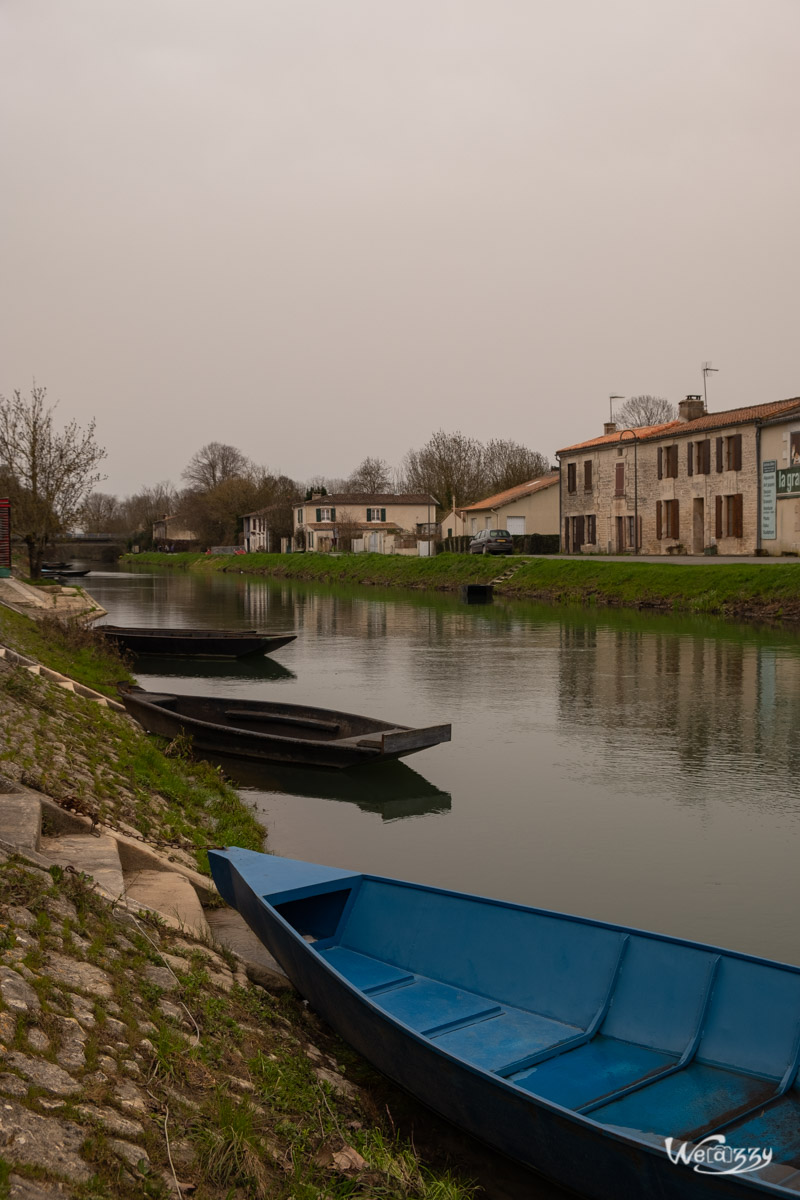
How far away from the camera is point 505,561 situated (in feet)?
173

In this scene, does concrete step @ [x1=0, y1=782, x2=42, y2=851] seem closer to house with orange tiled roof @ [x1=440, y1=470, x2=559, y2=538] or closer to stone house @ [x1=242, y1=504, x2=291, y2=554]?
house with orange tiled roof @ [x1=440, y1=470, x2=559, y2=538]

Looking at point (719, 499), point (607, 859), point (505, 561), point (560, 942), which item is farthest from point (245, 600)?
point (560, 942)

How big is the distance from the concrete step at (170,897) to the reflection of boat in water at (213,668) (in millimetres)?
14855

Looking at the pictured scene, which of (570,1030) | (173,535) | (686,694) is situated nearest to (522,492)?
(686,694)

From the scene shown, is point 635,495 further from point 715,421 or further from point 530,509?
point 530,509

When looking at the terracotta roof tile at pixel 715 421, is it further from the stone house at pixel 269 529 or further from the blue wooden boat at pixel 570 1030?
the stone house at pixel 269 529

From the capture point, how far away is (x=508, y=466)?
8312cm

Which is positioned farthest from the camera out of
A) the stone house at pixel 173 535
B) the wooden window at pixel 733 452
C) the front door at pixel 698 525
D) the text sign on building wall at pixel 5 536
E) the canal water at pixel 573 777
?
the stone house at pixel 173 535

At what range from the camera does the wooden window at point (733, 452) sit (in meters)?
45.0

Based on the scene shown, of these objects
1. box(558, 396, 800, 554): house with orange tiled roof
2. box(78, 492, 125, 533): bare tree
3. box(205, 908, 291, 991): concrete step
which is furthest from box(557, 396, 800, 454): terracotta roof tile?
box(78, 492, 125, 533): bare tree

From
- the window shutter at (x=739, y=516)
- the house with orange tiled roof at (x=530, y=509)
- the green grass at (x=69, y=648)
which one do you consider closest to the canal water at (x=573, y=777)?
the green grass at (x=69, y=648)

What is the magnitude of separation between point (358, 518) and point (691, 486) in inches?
1715

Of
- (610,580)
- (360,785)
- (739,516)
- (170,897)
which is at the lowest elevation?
(360,785)

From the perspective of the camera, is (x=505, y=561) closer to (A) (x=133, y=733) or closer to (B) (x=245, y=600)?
(B) (x=245, y=600)
